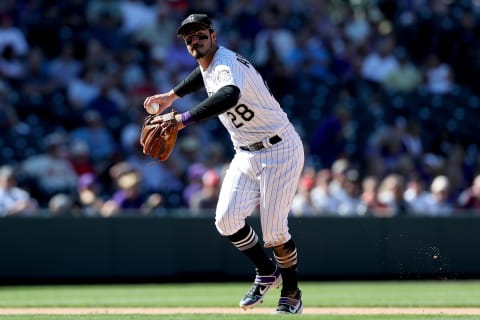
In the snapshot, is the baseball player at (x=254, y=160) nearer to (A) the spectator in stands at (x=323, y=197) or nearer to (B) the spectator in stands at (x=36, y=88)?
(A) the spectator in stands at (x=323, y=197)

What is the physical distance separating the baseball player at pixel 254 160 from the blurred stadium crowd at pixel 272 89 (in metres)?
5.06

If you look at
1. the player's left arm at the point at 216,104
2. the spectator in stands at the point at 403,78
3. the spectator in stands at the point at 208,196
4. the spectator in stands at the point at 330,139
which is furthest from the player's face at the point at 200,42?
the spectator in stands at the point at 403,78

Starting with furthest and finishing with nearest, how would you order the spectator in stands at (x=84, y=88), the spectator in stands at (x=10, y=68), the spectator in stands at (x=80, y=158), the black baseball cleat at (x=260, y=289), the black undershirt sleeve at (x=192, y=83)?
the spectator in stands at (x=84, y=88) → the spectator in stands at (x=10, y=68) → the spectator in stands at (x=80, y=158) → the black undershirt sleeve at (x=192, y=83) → the black baseball cleat at (x=260, y=289)

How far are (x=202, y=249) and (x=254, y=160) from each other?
5.13m

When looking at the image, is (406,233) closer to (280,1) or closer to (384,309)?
(384,309)

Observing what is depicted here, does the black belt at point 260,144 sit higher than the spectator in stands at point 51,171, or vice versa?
the black belt at point 260,144

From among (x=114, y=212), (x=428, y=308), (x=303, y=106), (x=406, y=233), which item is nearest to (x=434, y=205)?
(x=406, y=233)

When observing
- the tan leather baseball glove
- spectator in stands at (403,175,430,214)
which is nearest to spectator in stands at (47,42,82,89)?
spectator in stands at (403,175,430,214)

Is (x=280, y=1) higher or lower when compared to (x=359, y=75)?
higher

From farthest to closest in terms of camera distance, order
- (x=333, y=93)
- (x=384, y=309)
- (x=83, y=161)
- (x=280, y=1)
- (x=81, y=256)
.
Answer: (x=280, y=1)
(x=333, y=93)
(x=83, y=161)
(x=81, y=256)
(x=384, y=309)

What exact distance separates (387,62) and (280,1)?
1990 millimetres

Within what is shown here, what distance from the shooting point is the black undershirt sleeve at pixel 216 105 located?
21.4 ft

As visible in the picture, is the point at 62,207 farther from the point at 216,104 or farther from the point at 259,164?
the point at 216,104

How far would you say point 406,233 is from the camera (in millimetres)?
12078
